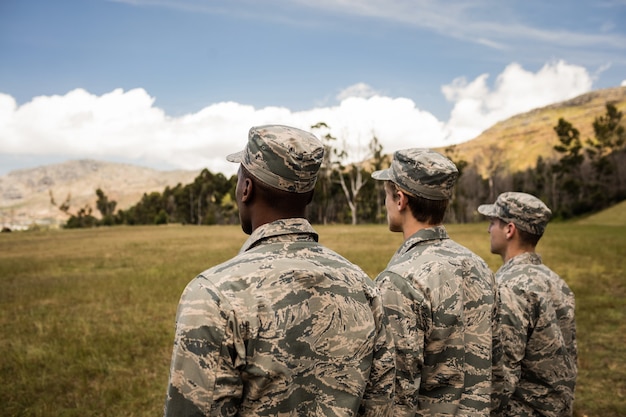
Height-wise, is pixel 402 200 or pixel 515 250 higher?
pixel 402 200

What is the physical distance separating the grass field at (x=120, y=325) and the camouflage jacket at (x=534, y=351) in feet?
10.5

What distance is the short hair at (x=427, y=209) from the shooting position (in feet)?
10.2

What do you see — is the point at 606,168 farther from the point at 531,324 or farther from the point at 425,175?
the point at 425,175

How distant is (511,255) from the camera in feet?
13.9

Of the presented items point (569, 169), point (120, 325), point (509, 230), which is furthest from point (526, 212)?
point (569, 169)

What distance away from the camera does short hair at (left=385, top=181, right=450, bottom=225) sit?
3104 millimetres

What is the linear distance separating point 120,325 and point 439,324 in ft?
34.0

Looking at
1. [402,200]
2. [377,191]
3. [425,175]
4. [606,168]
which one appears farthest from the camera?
[377,191]

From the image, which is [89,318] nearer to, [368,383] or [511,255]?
[511,255]

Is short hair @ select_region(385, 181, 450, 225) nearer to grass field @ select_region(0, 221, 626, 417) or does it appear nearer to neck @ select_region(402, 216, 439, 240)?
neck @ select_region(402, 216, 439, 240)

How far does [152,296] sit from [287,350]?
14.4 m

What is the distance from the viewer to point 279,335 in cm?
185

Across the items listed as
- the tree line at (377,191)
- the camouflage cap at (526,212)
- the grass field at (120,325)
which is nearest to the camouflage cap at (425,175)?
the camouflage cap at (526,212)

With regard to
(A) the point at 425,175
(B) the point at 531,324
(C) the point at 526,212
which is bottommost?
(B) the point at 531,324
